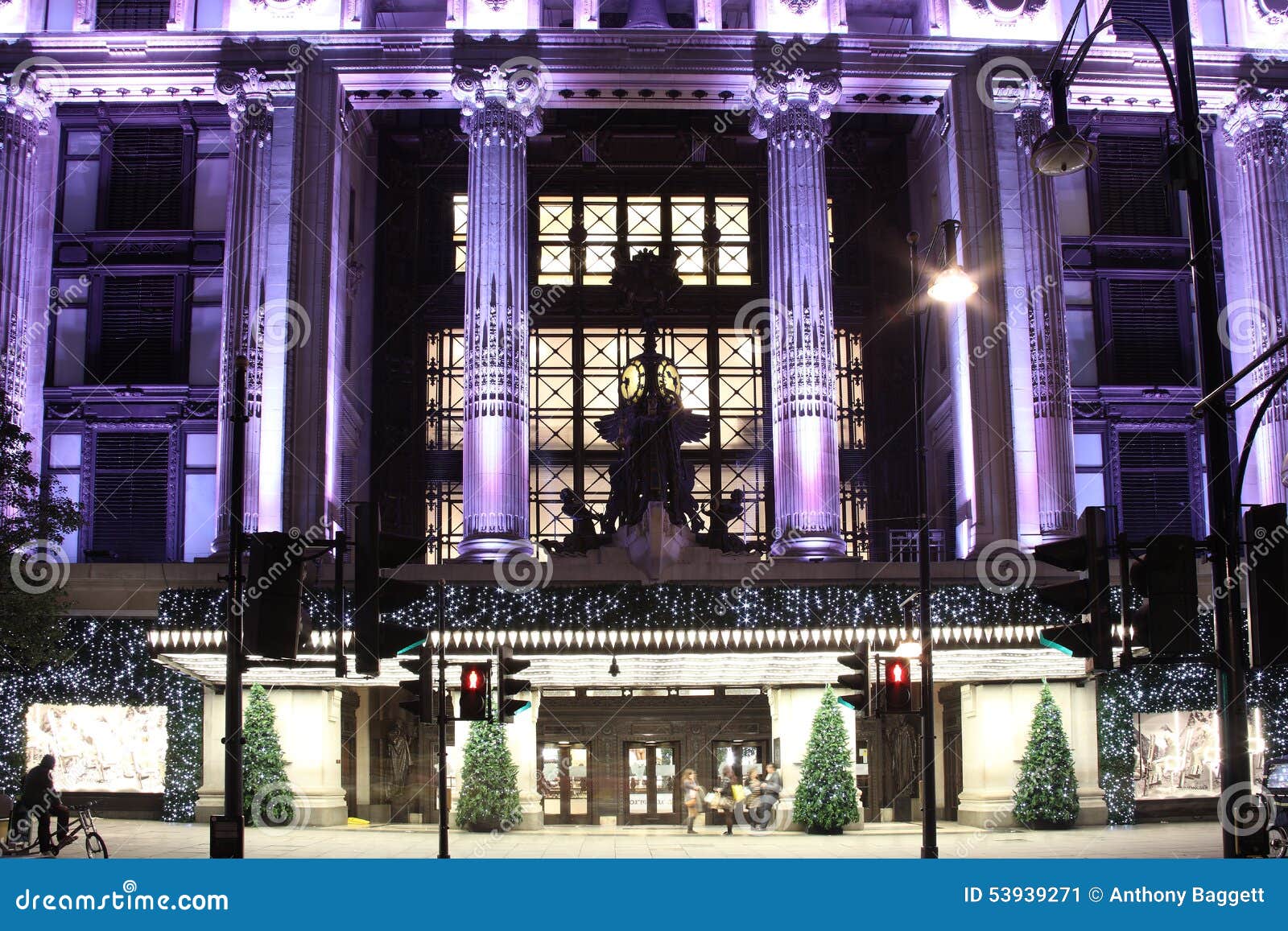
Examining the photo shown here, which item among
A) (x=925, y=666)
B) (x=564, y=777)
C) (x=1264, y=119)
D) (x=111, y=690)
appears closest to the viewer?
(x=925, y=666)

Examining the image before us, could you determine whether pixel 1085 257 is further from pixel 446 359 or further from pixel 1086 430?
pixel 446 359

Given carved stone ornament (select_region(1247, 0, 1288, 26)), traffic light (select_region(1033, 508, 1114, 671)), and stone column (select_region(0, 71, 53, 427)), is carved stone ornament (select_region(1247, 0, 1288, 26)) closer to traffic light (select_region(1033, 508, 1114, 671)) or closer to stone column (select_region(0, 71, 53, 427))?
stone column (select_region(0, 71, 53, 427))

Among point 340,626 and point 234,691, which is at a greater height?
point 340,626

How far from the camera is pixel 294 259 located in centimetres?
3531

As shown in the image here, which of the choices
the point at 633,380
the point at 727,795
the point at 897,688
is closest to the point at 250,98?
the point at 633,380

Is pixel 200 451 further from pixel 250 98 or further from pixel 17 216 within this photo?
pixel 250 98

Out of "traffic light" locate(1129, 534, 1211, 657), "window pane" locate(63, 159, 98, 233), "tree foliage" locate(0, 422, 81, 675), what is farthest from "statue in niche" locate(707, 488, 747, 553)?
"traffic light" locate(1129, 534, 1211, 657)

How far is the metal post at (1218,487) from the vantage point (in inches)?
418

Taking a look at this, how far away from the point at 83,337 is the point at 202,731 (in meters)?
13.6

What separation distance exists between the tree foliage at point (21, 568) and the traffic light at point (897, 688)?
17.6m

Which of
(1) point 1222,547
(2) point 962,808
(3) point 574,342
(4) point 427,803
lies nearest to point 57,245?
(3) point 574,342

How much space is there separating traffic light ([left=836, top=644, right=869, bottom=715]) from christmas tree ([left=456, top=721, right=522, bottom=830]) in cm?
1185

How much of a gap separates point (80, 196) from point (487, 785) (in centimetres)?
2175

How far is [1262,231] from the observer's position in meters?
37.2
